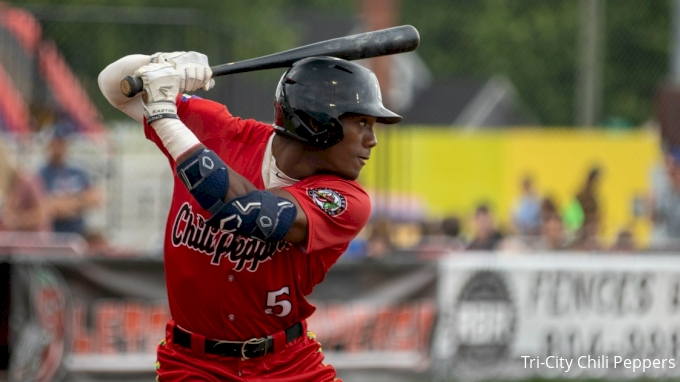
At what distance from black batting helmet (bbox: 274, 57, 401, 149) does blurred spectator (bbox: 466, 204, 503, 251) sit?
617cm

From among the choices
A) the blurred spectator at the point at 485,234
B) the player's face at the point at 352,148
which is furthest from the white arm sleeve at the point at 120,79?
the blurred spectator at the point at 485,234

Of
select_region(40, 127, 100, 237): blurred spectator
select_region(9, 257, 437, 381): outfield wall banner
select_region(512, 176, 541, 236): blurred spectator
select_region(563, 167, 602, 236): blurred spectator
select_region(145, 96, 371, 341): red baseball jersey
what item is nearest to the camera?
select_region(145, 96, 371, 341): red baseball jersey

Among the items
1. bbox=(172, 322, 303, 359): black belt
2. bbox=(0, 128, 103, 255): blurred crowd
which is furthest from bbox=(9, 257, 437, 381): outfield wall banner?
bbox=(172, 322, 303, 359): black belt

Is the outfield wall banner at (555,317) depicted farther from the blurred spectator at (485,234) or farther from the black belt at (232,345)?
the black belt at (232,345)

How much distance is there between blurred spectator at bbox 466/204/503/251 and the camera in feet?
32.9

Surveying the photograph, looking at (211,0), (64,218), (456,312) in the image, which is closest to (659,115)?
(456,312)

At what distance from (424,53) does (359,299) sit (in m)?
18.4

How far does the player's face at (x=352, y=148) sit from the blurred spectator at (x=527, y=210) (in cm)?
1021

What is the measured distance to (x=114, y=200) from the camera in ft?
31.9

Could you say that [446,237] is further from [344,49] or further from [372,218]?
[344,49]

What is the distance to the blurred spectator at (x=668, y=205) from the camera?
10500 millimetres

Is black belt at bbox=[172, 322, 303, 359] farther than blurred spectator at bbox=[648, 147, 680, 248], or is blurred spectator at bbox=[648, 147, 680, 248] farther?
blurred spectator at bbox=[648, 147, 680, 248]

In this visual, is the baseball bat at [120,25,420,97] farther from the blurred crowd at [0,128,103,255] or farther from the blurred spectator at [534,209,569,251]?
the blurred spectator at [534,209,569,251]

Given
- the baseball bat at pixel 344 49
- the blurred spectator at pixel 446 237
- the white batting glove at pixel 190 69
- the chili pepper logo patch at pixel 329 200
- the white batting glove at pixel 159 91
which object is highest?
the baseball bat at pixel 344 49
